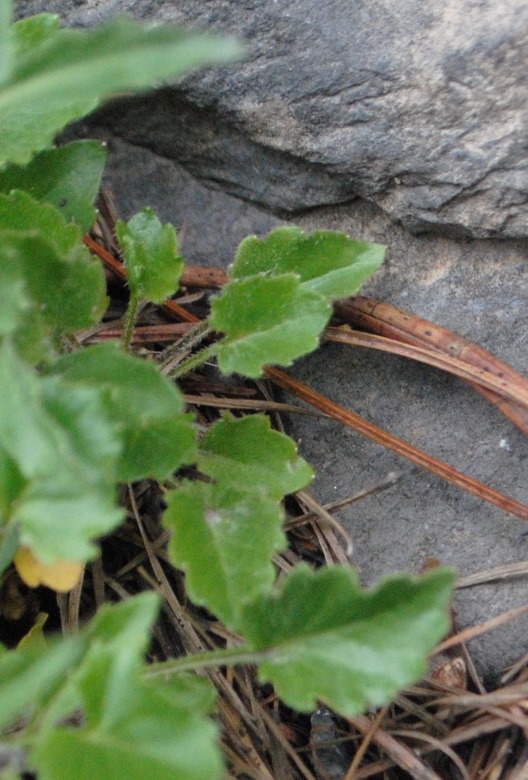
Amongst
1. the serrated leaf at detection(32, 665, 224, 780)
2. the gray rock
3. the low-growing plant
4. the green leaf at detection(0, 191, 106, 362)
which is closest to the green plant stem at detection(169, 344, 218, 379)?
the low-growing plant

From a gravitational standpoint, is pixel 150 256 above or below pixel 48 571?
above

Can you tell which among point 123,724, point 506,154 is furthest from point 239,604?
point 506,154

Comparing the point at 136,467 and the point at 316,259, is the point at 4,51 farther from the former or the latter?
the point at 316,259

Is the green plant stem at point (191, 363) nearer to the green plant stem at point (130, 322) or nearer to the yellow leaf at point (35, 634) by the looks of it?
the green plant stem at point (130, 322)

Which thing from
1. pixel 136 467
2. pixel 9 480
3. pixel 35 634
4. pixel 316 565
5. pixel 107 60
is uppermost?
pixel 107 60

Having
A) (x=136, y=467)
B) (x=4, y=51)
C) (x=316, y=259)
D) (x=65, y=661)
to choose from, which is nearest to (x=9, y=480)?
(x=136, y=467)

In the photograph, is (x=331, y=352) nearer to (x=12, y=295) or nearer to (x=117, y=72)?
(x=12, y=295)

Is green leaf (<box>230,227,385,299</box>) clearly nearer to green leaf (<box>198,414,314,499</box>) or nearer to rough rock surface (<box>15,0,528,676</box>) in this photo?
rough rock surface (<box>15,0,528,676</box>)
